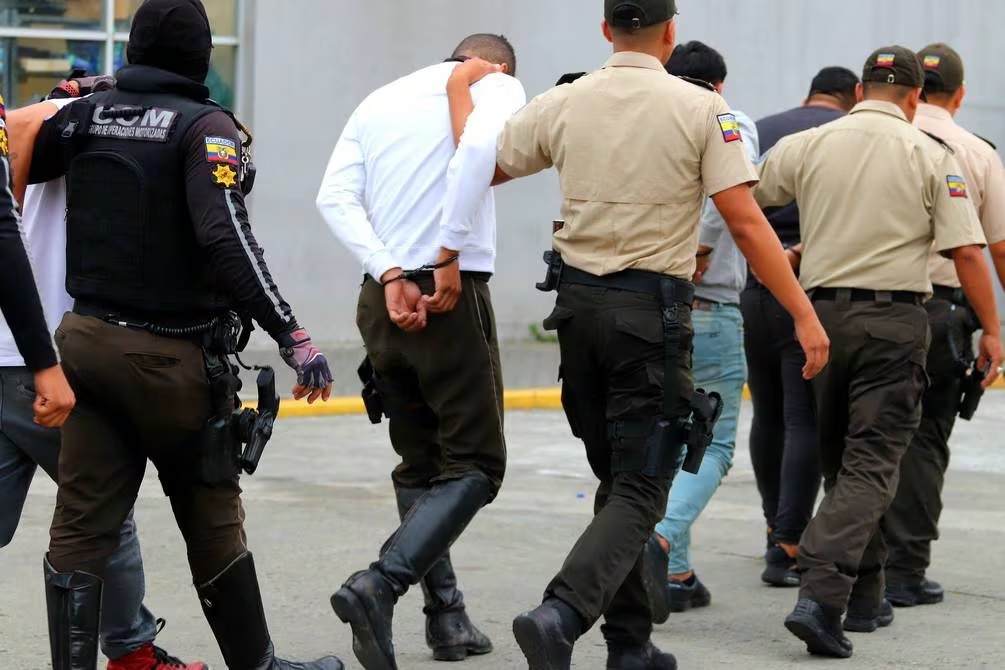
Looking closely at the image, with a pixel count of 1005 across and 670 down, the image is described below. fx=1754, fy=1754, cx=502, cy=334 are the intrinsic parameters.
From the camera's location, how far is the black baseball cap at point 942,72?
6.41m

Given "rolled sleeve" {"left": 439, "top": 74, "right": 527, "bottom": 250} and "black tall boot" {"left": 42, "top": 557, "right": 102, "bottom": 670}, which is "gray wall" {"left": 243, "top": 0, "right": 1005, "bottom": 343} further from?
"black tall boot" {"left": 42, "top": 557, "right": 102, "bottom": 670}

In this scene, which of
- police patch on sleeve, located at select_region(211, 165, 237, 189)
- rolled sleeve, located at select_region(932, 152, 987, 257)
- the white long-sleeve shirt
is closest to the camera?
police patch on sleeve, located at select_region(211, 165, 237, 189)

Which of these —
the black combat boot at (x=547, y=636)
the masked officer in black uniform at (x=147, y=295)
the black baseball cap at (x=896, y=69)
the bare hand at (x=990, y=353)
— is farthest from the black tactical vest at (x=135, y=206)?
the bare hand at (x=990, y=353)

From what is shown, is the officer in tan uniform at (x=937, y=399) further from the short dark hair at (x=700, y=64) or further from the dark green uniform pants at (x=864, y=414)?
the short dark hair at (x=700, y=64)

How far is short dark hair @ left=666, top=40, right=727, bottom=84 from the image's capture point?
6078mm

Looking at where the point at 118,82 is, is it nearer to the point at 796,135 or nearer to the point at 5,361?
the point at 5,361

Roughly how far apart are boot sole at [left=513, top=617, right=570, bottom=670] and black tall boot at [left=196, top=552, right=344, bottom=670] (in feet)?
2.21

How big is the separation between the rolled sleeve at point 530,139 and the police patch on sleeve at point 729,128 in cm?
45

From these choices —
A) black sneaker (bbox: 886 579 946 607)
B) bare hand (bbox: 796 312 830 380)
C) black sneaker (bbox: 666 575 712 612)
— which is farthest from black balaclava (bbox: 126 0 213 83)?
black sneaker (bbox: 886 579 946 607)

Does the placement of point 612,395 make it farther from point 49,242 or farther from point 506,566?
point 506,566

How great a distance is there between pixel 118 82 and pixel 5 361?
0.77 meters

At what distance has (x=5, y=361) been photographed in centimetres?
447

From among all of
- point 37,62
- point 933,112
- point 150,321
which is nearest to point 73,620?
point 150,321

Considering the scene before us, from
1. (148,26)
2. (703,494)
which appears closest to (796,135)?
(703,494)
